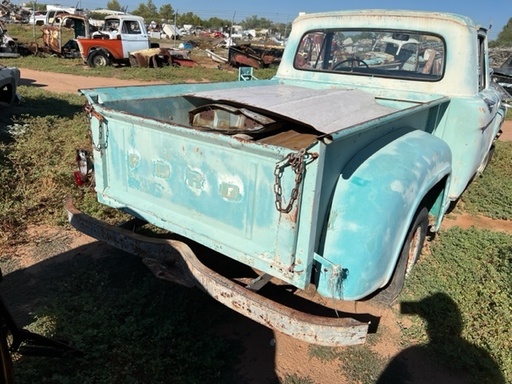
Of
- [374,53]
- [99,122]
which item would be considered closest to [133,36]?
[374,53]

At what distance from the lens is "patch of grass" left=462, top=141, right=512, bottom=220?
493cm

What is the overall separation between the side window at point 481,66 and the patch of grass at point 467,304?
1.59m

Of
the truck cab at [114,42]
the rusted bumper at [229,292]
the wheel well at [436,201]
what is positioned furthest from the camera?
the truck cab at [114,42]

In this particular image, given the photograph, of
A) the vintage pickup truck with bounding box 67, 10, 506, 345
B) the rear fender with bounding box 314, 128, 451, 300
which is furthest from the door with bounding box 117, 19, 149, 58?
the rear fender with bounding box 314, 128, 451, 300

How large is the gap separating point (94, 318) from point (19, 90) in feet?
30.1

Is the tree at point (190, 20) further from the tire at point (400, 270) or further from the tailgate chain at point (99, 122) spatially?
the tire at point (400, 270)

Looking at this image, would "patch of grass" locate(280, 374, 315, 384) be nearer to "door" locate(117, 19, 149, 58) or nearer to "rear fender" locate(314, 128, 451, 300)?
"rear fender" locate(314, 128, 451, 300)

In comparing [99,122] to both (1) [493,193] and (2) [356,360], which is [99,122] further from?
(1) [493,193]

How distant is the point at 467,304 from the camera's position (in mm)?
3078

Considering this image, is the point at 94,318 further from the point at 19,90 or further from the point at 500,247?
the point at 19,90

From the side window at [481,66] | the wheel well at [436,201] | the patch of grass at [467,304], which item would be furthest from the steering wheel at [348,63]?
the patch of grass at [467,304]

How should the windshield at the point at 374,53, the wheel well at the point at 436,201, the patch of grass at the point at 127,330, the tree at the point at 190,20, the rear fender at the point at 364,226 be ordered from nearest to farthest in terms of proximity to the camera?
the rear fender at the point at 364,226, the patch of grass at the point at 127,330, the wheel well at the point at 436,201, the windshield at the point at 374,53, the tree at the point at 190,20

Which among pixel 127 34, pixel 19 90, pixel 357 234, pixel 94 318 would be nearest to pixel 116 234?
pixel 94 318

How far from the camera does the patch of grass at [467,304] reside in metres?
2.64
